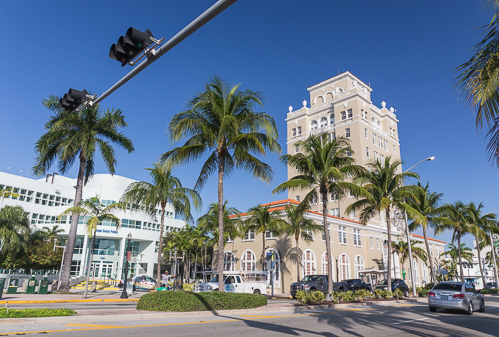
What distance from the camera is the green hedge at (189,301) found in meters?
13.5

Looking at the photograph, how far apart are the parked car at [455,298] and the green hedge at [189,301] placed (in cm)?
914

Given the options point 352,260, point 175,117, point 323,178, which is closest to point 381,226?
point 352,260

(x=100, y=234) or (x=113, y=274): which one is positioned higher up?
(x=100, y=234)

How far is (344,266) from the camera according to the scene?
42.3 metres

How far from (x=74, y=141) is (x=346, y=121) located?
4912 centimetres

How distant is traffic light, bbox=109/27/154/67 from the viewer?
6035 mm

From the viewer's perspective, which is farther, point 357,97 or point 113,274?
point 357,97

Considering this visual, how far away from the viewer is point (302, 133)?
70375mm

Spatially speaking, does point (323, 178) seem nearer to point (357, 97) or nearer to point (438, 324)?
point (438, 324)

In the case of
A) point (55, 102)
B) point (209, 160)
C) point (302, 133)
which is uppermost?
point (302, 133)


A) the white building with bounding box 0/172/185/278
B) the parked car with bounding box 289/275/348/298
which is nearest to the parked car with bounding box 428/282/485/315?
the parked car with bounding box 289/275/348/298

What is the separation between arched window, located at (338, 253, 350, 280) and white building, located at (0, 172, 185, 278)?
27700 mm

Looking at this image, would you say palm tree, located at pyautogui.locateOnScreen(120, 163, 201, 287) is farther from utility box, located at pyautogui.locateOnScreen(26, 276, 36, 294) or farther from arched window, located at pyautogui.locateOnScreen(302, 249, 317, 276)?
arched window, located at pyautogui.locateOnScreen(302, 249, 317, 276)

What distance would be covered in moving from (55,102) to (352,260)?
119ft
